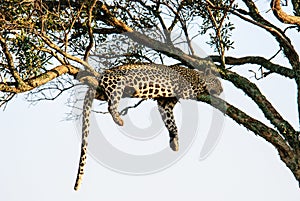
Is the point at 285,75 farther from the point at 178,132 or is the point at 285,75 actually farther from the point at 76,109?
the point at 76,109

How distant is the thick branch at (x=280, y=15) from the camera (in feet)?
35.0

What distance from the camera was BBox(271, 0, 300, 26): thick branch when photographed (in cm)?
1066

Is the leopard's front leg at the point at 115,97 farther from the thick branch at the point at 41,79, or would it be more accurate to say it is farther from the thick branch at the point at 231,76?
the thick branch at the point at 231,76

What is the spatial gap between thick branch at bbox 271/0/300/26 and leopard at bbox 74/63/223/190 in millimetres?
2341

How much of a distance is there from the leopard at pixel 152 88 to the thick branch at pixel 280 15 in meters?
2.34

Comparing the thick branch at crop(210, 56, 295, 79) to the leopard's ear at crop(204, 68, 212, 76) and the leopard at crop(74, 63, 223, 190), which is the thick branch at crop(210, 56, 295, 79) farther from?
the leopard at crop(74, 63, 223, 190)

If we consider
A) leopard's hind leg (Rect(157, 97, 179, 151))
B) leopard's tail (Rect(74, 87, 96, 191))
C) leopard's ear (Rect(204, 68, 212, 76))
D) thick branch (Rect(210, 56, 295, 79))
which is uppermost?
thick branch (Rect(210, 56, 295, 79))

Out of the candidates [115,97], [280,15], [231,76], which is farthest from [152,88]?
[280,15]

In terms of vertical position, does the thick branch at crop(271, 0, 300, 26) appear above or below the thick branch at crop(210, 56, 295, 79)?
below

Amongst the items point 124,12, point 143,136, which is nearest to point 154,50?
point 124,12

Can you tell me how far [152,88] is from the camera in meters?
12.1

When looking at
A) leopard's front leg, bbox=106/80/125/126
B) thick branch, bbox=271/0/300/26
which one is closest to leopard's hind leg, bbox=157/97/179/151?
leopard's front leg, bbox=106/80/125/126

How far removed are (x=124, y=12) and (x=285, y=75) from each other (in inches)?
146

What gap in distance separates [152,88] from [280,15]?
8.86 ft
